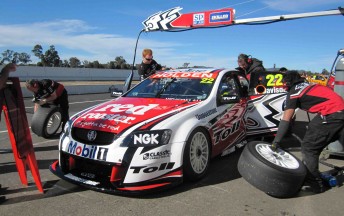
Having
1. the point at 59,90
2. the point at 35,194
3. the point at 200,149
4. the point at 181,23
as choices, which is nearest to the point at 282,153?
the point at 200,149

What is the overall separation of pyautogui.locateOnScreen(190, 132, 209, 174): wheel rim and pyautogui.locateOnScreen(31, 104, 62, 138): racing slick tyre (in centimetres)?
398

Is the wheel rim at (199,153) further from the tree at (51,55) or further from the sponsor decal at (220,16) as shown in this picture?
the tree at (51,55)

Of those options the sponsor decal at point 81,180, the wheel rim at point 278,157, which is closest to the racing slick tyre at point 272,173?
the wheel rim at point 278,157

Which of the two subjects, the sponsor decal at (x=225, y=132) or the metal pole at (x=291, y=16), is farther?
the metal pole at (x=291, y=16)

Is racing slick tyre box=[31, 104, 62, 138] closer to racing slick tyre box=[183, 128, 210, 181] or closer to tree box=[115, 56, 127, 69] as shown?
racing slick tyre box=[183, 128, 210, 181]

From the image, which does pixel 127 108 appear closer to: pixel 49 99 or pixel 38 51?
pixel 49 99

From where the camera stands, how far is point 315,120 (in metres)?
4.32

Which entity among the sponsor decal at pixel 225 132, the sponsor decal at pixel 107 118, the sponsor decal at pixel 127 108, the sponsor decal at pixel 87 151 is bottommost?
the sponsor decal at pixel 225 132

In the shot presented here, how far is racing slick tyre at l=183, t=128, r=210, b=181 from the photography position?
4156mm

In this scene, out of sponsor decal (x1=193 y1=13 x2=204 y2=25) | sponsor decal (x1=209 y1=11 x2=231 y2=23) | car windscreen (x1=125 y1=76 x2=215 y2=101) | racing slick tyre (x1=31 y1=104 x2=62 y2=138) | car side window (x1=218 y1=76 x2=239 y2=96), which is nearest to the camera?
car windscreen (x1=125 y1=76 x2=215 y2=101)

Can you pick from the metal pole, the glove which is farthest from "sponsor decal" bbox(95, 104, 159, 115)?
the metal pole

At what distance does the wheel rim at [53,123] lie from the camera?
7.40 m

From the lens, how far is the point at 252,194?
13.6 ft

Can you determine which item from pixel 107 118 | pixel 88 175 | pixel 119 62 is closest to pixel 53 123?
pixel 107 118
